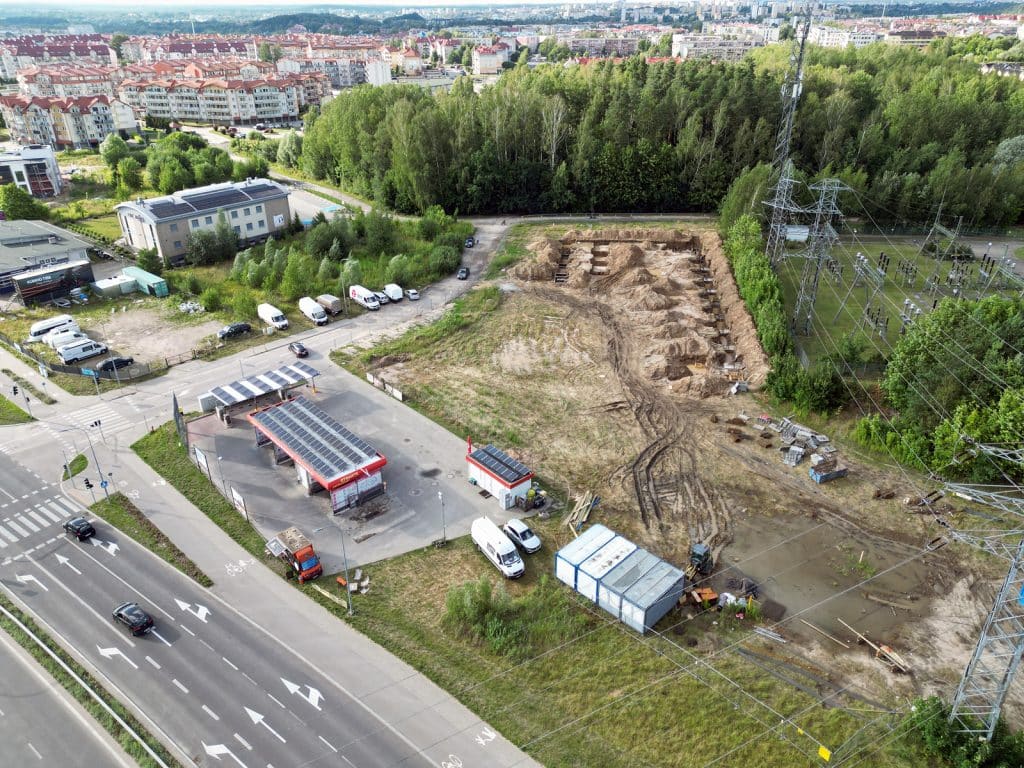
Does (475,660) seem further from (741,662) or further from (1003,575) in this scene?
(1003,575)

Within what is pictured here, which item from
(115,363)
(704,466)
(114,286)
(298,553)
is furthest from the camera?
(114,286)

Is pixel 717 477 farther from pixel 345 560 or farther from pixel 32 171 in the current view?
pixel 32 171

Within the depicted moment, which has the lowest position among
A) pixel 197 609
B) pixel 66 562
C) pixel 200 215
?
pixel 197 609

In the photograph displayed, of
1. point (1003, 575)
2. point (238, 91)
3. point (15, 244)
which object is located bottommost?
point (1003, 575)

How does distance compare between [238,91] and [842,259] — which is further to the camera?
[238,91]

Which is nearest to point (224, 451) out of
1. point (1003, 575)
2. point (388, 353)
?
point (388, 353)

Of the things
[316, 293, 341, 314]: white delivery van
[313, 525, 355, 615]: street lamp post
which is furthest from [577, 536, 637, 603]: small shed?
[316, 293, 341, 314]: white delivery van

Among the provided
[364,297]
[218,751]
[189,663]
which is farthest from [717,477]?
[364,297]
